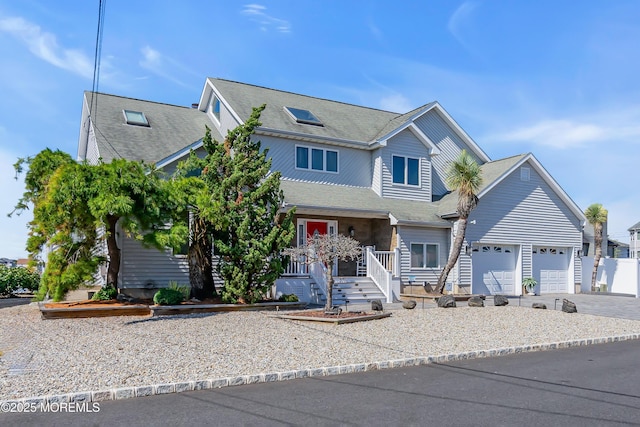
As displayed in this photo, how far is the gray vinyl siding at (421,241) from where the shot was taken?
22.7 metres

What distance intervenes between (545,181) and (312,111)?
458 inches

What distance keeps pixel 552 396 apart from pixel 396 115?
2346cm

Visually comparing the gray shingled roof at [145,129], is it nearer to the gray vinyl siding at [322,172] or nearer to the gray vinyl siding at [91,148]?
the gray vinyl siding at [91,148]

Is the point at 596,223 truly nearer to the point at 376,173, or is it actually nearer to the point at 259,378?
the point at 376,173

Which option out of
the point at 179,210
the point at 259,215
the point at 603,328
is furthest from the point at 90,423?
the point at 603,328

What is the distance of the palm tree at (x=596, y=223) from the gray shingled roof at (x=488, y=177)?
265 inches

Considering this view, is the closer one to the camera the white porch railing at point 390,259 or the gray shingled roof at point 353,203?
the gray shingled roof at point 353,203

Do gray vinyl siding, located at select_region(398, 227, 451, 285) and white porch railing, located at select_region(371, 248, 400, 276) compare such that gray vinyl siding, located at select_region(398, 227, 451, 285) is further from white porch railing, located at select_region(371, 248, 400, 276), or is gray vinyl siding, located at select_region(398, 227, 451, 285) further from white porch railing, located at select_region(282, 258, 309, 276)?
white porch railing, located at select_region(282, 258, 309, 276)

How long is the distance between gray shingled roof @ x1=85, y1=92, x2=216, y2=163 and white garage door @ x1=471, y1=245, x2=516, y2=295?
42.1 ft

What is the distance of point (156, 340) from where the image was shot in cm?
1112

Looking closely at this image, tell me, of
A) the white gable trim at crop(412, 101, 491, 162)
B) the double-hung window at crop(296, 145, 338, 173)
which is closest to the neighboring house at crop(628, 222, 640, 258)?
the white gable trim at crop(412, 101, 491, 162)

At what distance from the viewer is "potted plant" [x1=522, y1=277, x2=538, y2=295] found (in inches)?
1001

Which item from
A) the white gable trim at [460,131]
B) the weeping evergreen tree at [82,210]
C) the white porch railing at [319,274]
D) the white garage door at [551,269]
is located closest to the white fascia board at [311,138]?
the white gable trim at [460,131]

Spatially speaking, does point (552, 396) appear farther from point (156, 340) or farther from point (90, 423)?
point (156, 340)
